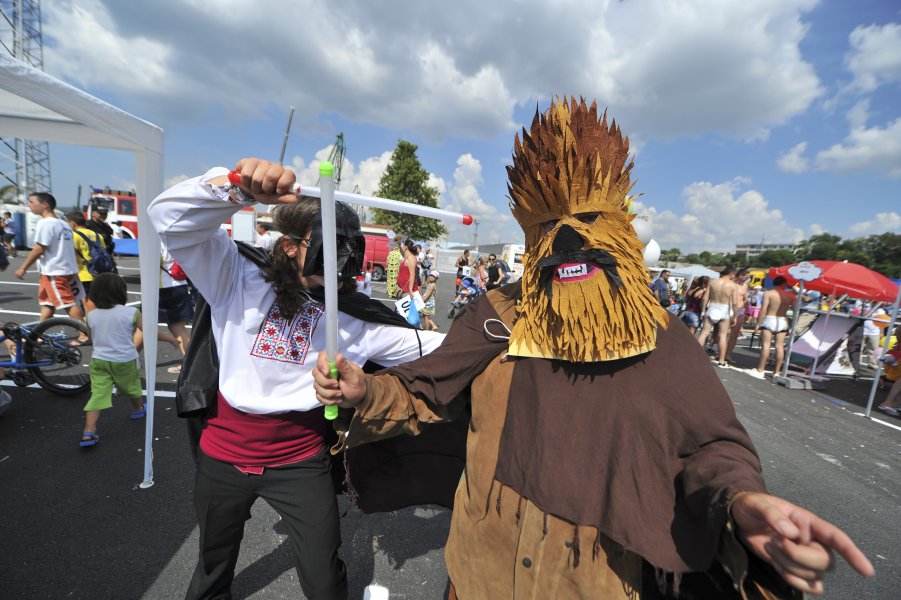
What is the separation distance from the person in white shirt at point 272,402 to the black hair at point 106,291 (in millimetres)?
2592

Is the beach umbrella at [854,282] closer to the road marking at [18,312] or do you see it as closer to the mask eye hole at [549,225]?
the mask eye hole at [549,225]

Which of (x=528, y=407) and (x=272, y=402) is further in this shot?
(x=272, y=402)

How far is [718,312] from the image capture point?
8.21 meters

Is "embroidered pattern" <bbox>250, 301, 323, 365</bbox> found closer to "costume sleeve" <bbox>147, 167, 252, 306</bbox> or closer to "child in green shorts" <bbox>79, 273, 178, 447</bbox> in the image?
"costume sleeve" <bbox>147, 167, 252, 306</bbox>

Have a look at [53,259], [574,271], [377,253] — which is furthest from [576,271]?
[377,253]

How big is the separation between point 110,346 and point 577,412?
382 cm

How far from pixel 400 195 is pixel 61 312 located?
27.6m

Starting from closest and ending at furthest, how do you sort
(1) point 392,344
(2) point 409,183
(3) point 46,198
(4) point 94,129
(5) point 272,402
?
(5) point 272,402 → (1) point 392,344 → (4) point 94,129 → (3) point 46,198 → (2) point 409,183

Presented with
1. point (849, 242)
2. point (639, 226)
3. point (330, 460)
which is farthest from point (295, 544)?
point (849, 242)

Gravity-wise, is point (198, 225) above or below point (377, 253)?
below

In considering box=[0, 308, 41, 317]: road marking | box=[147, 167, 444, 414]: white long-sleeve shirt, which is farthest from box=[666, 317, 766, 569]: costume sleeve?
box=[0, 308, 41, 317]: road marking

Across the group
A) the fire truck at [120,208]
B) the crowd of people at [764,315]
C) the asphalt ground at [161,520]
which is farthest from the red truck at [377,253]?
the asphalt ground at [161,520]

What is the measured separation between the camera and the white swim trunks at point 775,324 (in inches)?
306

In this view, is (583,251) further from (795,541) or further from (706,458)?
(795,541)
